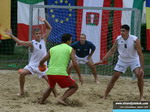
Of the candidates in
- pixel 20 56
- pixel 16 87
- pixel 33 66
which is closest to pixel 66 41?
pixel 33 66

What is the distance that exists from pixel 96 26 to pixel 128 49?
524 cm

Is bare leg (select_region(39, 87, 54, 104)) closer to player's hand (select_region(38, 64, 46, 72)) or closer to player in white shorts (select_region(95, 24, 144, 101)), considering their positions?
player's hand (select_region(38, 64, 46, 72))

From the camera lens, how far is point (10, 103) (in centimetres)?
762

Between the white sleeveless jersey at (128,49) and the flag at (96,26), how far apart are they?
502 centimetres

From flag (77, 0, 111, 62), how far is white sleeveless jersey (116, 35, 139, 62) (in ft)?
16.5

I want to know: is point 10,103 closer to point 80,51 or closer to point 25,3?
point 80,51

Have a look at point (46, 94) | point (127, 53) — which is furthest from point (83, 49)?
point (46, 94)

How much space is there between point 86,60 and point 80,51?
32 cm

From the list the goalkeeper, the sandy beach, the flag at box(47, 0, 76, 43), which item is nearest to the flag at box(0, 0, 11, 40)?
the flag at box(47, 0, 76, 43)

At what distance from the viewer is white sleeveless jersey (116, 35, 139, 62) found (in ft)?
25.9

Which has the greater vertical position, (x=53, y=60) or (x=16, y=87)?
(x=53, y=60)

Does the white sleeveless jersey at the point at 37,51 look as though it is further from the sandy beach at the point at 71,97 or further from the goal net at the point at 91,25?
the goal net at the point at 91,25

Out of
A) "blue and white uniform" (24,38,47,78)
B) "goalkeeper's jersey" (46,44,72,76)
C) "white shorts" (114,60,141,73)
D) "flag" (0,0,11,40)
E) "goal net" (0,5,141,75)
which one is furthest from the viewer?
"flag" (0,0,11,40)

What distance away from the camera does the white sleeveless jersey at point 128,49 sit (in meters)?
7.90
